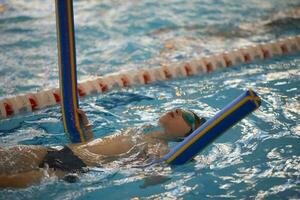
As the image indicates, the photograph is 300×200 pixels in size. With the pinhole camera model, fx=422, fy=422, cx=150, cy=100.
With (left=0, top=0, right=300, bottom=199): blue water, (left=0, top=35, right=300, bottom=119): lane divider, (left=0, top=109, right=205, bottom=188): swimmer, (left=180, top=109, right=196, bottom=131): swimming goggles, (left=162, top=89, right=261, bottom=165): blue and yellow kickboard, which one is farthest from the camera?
(left=0, top=35, right=300, bottom=119): lane divider

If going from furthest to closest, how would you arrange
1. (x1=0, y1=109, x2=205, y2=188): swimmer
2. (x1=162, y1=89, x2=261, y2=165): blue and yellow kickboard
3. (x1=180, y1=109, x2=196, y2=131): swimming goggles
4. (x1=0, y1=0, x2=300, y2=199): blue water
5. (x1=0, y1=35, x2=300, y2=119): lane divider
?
(x1=0, y1=35, x2=300, y2=119): lane divider < (x1=180, y1=109, x2=196, y2=131): swimming goggles < (x1=0, y1=0, x2=300, y2=199): blue water < (x1=0, y1=109, x2=205, y2=188): swimmer < (x1=162, y1=89, x2=261, y2=165): blue and yellow kickboard

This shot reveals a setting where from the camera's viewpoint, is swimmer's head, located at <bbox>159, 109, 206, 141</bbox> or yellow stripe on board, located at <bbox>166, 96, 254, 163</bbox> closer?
yellow stripe on board, located at <bbox>166, 96, 254, 163</bbox>

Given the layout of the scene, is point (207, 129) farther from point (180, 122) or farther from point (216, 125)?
point (180, 122)

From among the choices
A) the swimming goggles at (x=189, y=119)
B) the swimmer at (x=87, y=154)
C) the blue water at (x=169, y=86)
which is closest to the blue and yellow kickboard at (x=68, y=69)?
the swimmer at (x=87, y=154)

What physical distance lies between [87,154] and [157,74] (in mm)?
2218

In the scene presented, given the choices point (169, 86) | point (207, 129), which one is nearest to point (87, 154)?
point (207, 129)

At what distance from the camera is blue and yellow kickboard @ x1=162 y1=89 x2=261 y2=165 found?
7.56 ft

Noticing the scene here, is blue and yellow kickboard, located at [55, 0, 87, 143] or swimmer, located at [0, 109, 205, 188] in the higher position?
blue and yellow kickboard, located at [55, 0, 87, 143]

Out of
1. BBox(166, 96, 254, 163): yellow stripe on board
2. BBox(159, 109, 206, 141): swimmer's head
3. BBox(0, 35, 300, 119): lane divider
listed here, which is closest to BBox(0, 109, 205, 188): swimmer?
BBox(159, 109, 206, 141): swimmer's head

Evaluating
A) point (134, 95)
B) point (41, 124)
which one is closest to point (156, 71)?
point (134, 95)

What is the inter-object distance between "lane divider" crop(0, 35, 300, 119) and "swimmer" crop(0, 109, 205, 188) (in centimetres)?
125

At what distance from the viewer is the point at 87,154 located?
9.86ft

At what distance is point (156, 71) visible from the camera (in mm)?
5066

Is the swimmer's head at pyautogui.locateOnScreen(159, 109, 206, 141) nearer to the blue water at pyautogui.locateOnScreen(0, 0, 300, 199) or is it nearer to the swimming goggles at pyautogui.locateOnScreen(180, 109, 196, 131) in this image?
the swimming goggles at pyautogui.locateOnScreen(180, 109, 196, 131)
